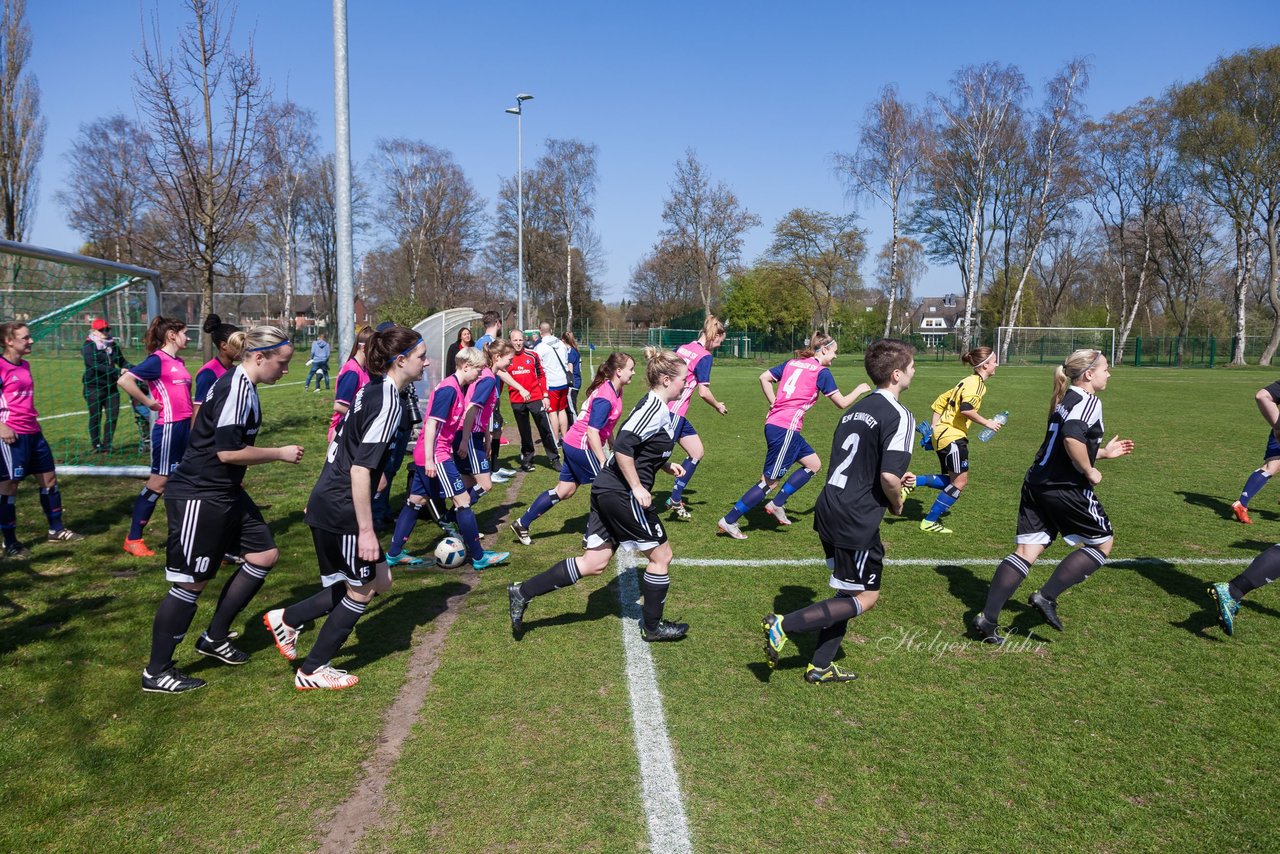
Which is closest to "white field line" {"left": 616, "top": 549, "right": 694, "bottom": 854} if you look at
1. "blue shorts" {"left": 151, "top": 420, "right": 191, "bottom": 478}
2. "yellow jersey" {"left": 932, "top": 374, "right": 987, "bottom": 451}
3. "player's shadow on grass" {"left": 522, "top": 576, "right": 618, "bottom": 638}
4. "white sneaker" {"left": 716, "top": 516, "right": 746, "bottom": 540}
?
"player's shadow on grass" {"left": 522, "top": 576, "right": 618, "bottom": 638}

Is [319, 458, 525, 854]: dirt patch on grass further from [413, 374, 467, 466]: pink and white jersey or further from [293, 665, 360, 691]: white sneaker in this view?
[413, 374, 467, 466]: pink and white jersey

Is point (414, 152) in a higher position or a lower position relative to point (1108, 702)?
higher

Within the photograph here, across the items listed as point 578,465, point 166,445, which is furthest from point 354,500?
point 166,445

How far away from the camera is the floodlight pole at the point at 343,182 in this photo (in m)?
8.33

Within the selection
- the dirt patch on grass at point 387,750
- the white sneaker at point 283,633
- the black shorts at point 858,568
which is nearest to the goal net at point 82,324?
the white sneaker at point 283,633

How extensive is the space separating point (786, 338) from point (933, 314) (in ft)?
247

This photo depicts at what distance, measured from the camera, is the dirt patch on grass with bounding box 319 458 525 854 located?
3100 millimetres

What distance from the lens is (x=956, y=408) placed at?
7.86 metres

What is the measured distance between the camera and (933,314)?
120 meters

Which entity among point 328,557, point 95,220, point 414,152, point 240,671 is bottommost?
point 240,671

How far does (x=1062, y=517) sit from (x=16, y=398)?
8.38 meters

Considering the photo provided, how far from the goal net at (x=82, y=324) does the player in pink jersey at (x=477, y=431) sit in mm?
4835

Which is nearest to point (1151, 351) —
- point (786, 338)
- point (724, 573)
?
point (786, 338)

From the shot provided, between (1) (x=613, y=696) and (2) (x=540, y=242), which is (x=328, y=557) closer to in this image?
(1) (x=613, y=696)
